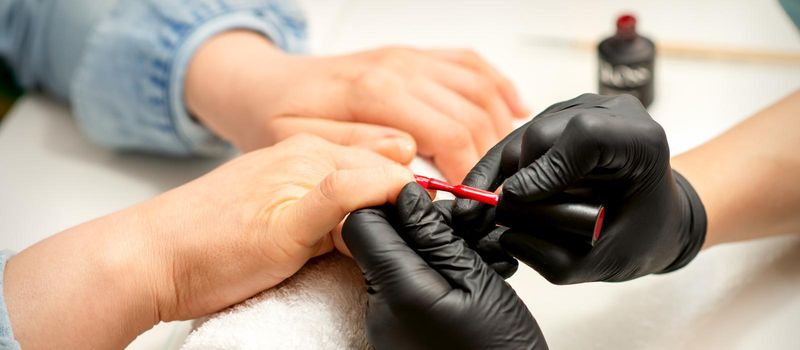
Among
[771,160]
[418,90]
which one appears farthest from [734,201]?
[418,90]

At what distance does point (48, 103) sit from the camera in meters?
1.27

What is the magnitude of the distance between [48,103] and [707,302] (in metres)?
1.04

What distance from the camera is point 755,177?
912mm

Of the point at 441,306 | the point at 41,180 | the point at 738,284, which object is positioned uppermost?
the point at 441,306

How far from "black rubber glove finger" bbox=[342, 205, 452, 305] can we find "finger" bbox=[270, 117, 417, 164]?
234mm

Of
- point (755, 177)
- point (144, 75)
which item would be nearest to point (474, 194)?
point (755, 177)

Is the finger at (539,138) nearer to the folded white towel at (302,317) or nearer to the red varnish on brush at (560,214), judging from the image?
the red varnish on brush at (560,214)

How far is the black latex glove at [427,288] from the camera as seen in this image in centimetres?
61

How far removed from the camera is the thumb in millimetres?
615

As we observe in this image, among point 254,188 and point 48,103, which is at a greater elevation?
point 254,188

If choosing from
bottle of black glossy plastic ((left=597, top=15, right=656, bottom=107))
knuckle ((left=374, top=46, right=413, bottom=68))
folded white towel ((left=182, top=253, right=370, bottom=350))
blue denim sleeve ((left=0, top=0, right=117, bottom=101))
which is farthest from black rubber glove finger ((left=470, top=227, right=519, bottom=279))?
blue denim sleeve ((left=0, top=0, right=117, bottom=101))

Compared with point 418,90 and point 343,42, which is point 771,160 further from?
point 343,42

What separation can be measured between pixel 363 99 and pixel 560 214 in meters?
0.40

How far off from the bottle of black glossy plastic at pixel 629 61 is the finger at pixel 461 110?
0.27 meters
